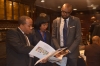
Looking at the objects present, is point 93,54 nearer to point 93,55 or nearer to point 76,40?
point 93,55

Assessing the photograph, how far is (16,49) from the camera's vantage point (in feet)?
6.23

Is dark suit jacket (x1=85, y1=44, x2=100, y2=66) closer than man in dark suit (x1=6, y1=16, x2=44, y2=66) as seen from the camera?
No

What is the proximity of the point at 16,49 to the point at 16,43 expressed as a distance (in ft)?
0.20

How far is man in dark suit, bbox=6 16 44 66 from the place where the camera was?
1.90m

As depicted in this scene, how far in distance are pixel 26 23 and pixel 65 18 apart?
648 millimetres

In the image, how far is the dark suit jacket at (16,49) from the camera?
6.22 ft

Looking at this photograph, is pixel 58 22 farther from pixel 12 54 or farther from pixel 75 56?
pixel 12 54

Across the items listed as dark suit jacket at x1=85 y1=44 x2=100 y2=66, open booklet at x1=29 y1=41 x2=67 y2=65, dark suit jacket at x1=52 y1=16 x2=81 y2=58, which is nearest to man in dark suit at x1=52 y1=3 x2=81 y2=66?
dark suit jacket at x1=52 y1=16 x2=81 y2=58

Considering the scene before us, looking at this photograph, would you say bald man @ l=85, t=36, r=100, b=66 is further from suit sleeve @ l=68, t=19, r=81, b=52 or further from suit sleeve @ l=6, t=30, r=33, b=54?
suit sleeve @ l=6, t=30, r=33, b=54

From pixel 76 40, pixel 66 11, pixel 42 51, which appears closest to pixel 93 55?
pixel 76 40

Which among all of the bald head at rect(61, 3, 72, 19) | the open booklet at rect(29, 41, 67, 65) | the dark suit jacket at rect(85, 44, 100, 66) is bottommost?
the dark suit jacket at rect(85, 44, 100, 66)

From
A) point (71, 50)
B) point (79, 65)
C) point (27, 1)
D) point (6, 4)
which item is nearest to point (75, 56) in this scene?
point (71, 50)

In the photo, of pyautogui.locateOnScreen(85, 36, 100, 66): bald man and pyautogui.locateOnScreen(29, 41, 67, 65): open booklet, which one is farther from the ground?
pyautogui.locateOnScreen(29, 41, 67, 65): open booklet

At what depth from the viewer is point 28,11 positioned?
688 cm
